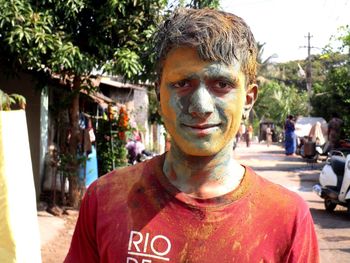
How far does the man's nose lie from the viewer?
1.39 meters

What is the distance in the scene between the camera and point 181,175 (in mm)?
1488

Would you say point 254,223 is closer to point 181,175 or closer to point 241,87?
point 181,175

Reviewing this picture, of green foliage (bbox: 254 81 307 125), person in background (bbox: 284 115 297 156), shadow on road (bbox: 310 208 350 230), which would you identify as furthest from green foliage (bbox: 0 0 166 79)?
green foliage (bbox: 254 81 307 125)

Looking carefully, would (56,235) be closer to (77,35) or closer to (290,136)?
(77,35)

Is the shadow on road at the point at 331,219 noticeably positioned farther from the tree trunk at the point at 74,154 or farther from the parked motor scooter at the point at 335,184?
the tree trunk at the point at 74,154

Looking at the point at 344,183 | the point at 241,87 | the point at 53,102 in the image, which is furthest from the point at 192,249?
the point at 53,102

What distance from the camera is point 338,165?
29.0 ft

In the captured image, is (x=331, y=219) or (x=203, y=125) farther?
(x=331, y=219)

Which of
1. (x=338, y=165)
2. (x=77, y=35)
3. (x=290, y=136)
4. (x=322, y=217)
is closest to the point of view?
(x=77, y=35)

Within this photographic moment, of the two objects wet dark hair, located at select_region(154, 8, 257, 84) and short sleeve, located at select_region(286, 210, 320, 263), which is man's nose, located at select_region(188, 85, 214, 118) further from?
short sleeve, located at select_region(286, 210, 320, 263)

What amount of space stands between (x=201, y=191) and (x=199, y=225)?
124 millimetres

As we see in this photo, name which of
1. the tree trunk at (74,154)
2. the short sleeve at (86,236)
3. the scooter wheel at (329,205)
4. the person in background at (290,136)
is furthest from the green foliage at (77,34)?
the person in background at (290,136)

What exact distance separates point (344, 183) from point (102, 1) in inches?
193

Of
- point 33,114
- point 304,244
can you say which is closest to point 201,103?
point 304,244
